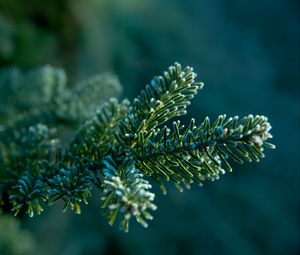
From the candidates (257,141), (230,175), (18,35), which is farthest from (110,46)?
(257,141)

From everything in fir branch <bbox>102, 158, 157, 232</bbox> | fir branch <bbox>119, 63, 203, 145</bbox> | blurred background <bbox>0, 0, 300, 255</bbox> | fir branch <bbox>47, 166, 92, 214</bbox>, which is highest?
blurred background <bbox>0, 0, 300, 255</bbox>

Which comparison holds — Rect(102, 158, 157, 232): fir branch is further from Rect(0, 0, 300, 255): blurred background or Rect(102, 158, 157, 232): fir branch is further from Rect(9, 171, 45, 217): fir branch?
Rect(0, 0, 300, 255): blurred background

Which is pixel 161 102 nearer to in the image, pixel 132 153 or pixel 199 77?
pixel 132 153

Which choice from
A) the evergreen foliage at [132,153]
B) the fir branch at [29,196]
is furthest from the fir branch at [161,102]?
the fir branch at [29,196]

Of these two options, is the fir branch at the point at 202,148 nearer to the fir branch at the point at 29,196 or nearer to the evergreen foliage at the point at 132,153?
the evergreen foliage at the point at 132,153

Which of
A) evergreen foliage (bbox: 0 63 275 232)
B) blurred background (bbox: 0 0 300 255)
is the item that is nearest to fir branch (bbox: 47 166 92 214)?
evergreen foliage (bbox: 0 63 275 232)

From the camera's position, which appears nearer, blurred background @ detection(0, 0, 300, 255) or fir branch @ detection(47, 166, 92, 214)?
fir branch @ detection(47, 166, 92, 214)
